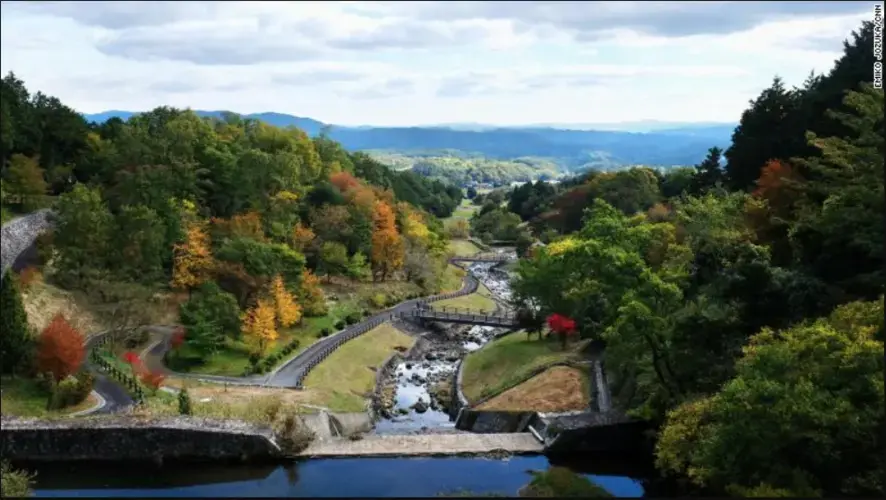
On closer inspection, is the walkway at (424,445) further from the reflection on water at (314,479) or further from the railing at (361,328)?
the railing at (361,328)

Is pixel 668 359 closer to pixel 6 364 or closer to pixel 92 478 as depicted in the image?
pixel 92 478

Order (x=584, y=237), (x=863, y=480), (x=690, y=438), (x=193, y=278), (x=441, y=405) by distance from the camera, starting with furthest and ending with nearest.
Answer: (x=584, y=237) → (x=193, y=278) → (x=441, y=405) → (x=690, y=438) → (x=863, y=480)

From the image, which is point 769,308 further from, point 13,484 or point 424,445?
point 13,484

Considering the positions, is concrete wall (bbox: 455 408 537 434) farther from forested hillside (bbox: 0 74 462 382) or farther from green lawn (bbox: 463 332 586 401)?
forested hillside (bbox: 0 74 462 382)

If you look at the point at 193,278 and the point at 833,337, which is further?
the point at 193,278

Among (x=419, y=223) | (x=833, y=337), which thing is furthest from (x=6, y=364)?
(x=419, y=223)

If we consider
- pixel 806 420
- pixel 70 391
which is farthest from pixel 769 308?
pixel 70 391
